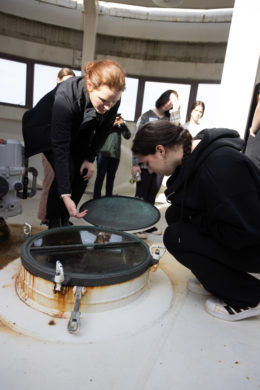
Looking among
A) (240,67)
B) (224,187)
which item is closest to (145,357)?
(224,187)

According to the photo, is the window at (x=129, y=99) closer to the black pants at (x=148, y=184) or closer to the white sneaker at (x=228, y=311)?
the black pants at (x=148, y=184)

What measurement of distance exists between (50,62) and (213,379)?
19.0ft

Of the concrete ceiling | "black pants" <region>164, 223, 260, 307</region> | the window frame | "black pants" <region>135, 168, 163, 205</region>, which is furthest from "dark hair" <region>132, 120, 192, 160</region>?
the window frame

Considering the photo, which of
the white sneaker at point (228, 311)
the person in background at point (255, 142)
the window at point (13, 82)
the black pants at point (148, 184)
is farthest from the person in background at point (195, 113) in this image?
the window at point (13, 82)

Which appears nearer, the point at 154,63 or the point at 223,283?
the point at 223,283

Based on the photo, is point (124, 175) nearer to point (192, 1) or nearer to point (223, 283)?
point (192, 1)

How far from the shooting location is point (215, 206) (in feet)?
4.11

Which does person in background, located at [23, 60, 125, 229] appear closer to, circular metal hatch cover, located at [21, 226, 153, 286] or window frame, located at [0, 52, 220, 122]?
circular metal hatch cover, located at [21, 226, 153, 286]

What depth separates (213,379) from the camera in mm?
1100

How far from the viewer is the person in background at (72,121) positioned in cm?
153

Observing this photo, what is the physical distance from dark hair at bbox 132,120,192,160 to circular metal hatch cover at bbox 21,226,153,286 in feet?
2.04

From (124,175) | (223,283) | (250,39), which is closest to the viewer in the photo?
(223,283)

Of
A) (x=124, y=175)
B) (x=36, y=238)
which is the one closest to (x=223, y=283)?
(x=36, y=238)

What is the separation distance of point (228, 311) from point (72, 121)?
141cm
